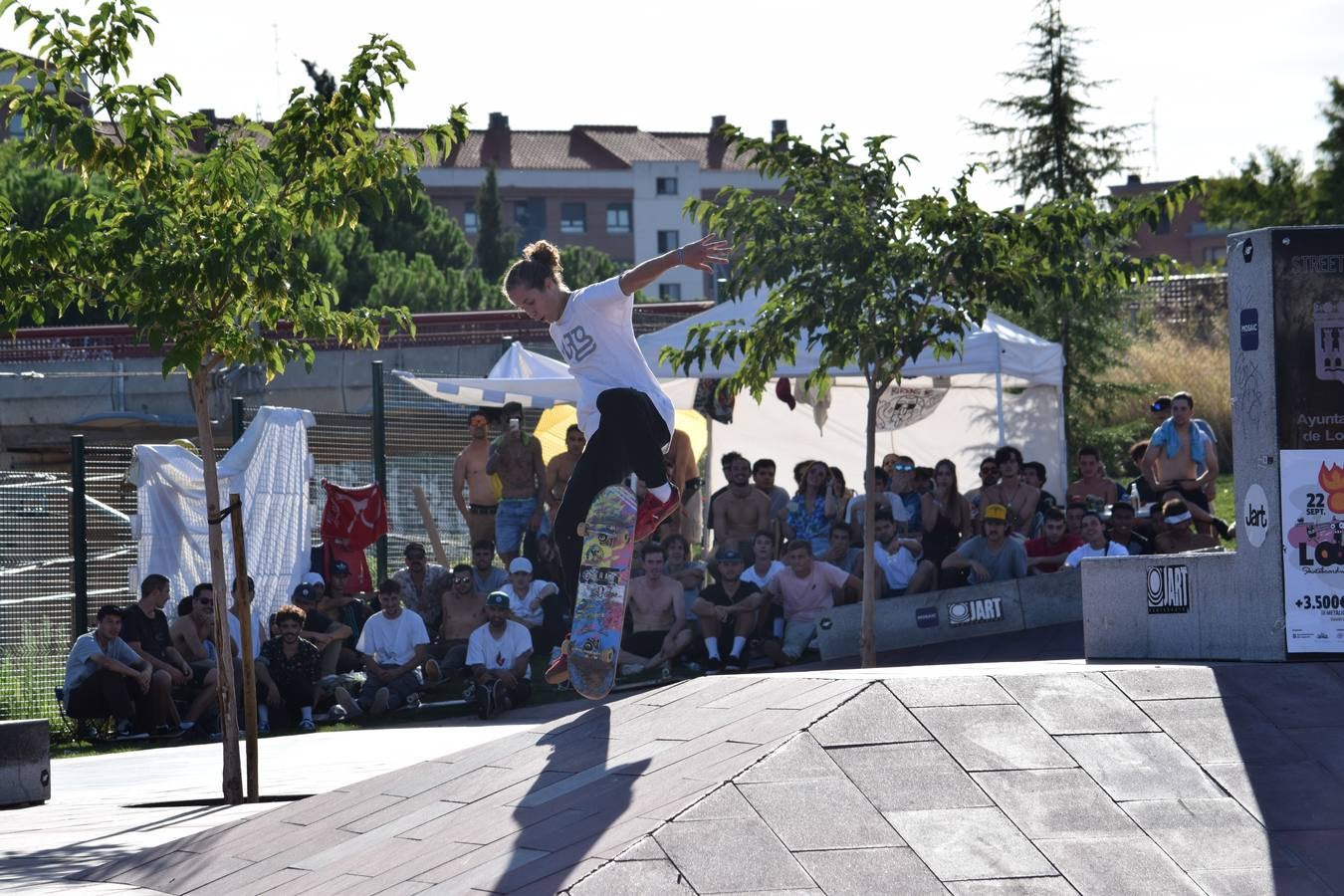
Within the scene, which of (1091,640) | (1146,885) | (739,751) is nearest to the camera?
(1146,885)

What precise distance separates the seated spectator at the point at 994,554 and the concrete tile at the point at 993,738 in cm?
725

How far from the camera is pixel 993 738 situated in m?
5.05

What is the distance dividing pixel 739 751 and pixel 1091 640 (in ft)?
7.46

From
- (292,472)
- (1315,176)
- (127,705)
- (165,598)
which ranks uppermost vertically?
(1315,176)

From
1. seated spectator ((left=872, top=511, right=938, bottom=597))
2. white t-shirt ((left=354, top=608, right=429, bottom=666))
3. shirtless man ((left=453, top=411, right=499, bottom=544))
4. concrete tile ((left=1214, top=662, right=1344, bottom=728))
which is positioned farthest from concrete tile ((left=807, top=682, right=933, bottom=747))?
shirtless man ((left=453, top=411, right=499, bottom=544))

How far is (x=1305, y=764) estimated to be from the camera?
5016 millimetres

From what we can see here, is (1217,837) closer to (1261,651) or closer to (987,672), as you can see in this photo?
(987,672)

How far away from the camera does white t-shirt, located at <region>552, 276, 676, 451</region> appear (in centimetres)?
636

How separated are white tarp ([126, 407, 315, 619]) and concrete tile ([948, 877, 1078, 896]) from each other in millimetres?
8836

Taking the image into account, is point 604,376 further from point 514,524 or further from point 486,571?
point 514,524

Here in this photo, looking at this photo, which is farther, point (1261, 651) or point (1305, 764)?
point (1261, 651)

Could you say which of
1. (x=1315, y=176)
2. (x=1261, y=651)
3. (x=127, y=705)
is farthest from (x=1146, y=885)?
(x=1315, y=176)

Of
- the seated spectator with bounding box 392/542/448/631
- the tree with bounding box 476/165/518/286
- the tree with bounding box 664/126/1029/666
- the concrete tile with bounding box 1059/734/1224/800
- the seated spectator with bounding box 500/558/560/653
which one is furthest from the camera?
the tree with bounding box 476/165/518/286

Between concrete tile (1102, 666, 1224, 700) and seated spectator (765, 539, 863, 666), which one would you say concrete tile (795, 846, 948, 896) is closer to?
concrete tile (1102, 666, 1224, 700)
